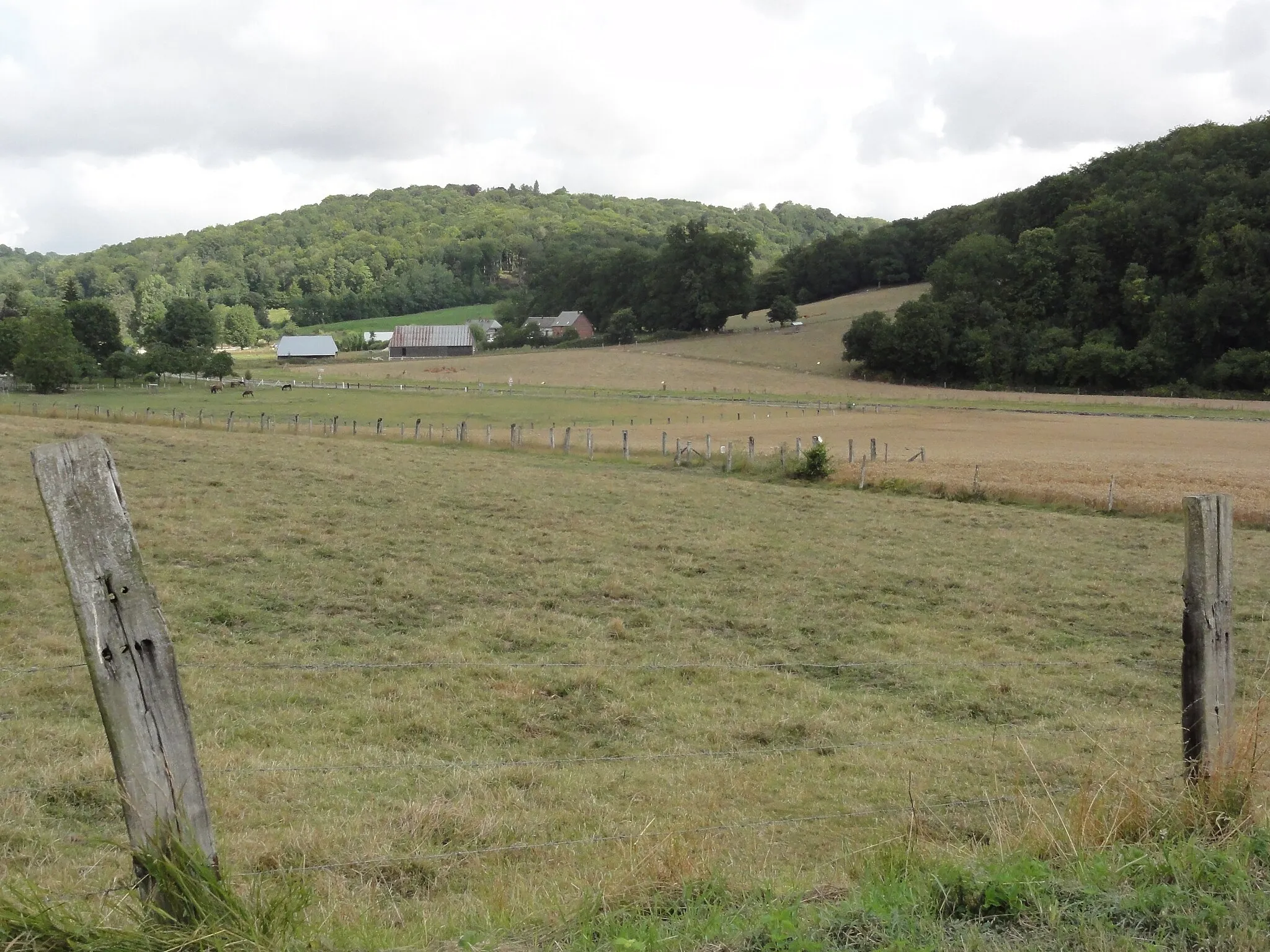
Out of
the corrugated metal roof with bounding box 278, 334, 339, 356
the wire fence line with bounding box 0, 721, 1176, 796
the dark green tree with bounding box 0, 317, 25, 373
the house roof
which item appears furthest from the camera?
the house roof

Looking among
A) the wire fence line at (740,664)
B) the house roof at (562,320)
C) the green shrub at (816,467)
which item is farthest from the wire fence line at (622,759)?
the house roof at (562,320)

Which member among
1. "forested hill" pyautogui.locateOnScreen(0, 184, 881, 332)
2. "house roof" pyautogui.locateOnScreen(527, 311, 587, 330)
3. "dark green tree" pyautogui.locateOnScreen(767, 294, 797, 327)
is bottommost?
"dark green tree" pyautogui.locateOnScreen(767, 294, 797, 327)

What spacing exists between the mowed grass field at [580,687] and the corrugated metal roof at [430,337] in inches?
4105

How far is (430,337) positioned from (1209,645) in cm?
12719

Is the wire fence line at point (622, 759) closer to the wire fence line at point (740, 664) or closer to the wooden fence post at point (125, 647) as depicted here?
the wire fence line at point (740, 664)

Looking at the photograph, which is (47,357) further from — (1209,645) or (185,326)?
(1209,645)

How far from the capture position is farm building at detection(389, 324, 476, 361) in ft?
414

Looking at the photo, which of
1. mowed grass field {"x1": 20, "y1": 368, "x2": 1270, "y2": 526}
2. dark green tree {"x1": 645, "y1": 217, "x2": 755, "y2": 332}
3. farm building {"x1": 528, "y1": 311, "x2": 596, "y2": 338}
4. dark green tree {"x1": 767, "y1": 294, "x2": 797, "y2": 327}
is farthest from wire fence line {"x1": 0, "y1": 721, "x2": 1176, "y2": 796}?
farm building {"x1": 528, "y1": 311, "x2": 596, "y2": 338}

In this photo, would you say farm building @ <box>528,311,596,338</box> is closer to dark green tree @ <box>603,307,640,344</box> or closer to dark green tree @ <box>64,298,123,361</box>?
dark green tree @ <box>603,307,640,344</box>

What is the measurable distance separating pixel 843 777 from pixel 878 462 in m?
29.6

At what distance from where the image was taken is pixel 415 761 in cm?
847

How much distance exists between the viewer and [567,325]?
455 ft

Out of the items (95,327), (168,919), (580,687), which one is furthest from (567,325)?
(168,919)

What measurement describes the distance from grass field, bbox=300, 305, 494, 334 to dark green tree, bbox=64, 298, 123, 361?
5473cm
